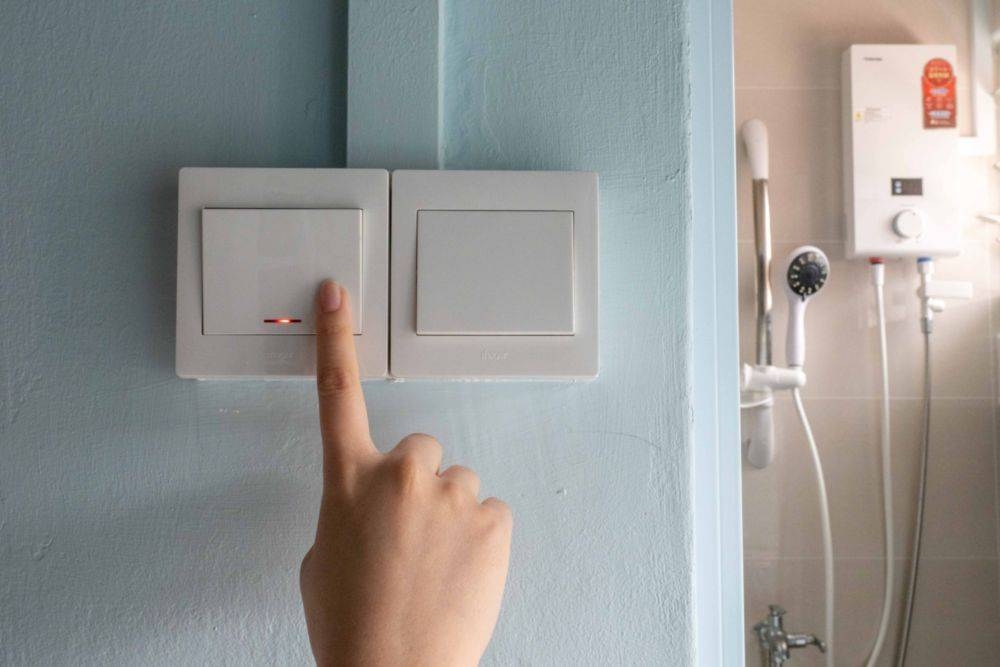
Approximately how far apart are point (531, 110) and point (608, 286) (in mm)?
115

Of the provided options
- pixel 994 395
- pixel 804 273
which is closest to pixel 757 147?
pixel 804 273

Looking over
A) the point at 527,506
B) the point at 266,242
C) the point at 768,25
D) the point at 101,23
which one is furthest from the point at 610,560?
the point at 768,25

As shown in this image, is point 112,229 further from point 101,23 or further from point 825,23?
point 825,23

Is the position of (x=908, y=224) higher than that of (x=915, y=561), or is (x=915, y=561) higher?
(x=908, y=224)

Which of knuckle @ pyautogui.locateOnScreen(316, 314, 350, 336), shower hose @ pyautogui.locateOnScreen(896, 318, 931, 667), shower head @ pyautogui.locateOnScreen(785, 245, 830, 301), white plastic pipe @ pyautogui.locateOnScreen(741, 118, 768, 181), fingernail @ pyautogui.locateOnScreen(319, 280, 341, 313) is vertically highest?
white plastic pipe @ pyautogui.locateOnScreen(741, 118, 768, 181)

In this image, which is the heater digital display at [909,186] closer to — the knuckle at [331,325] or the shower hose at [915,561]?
the shower hose at [915,561]

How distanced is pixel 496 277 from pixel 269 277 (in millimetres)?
120

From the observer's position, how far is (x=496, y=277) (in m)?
0.36

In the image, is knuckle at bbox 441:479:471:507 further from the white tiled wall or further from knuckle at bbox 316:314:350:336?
the white tiled wall

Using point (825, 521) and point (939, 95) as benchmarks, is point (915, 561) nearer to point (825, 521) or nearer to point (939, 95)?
point (825, 521)

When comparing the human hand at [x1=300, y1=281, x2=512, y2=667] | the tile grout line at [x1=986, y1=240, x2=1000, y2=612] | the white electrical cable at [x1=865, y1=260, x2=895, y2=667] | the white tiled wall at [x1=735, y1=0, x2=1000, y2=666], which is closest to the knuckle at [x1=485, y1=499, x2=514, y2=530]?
the human hand at [x1=300, y1=281, x2=512, y2=667]

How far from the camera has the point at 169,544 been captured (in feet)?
1.28

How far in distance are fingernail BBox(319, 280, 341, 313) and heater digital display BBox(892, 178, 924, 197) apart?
1090 millimetres

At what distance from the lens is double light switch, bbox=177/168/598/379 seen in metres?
0.36
